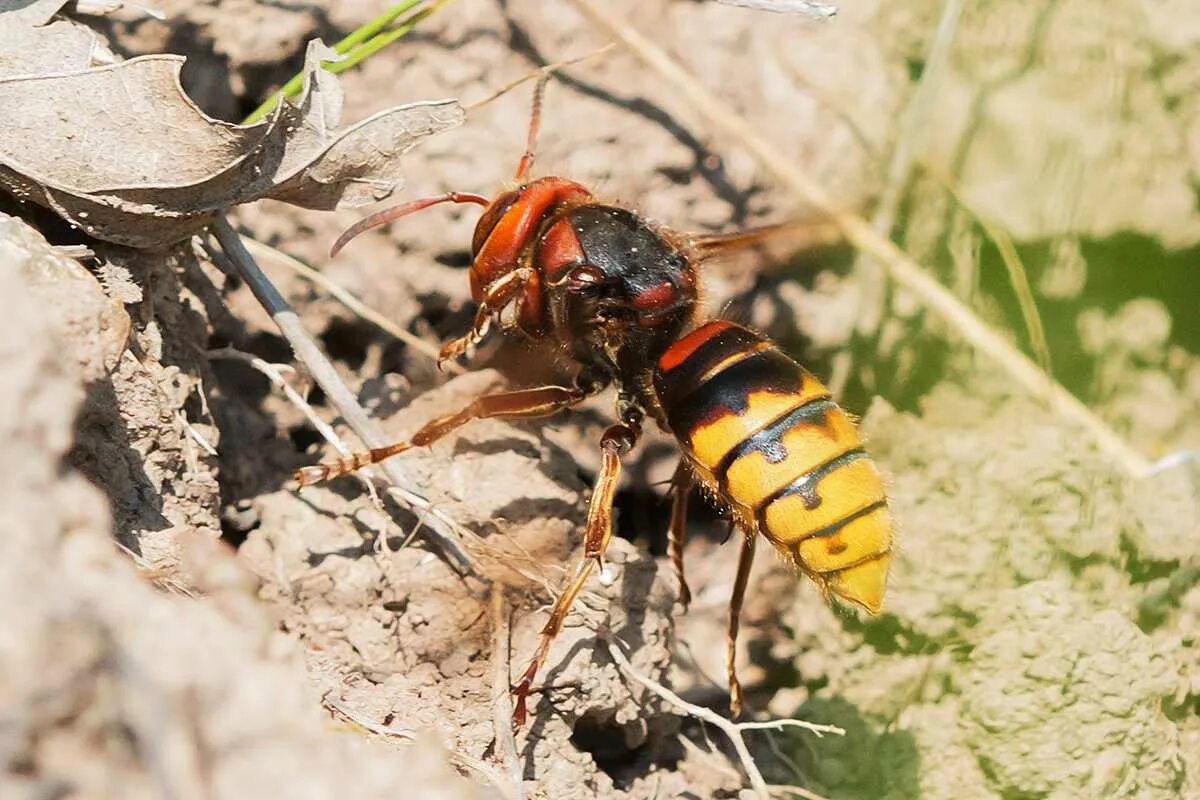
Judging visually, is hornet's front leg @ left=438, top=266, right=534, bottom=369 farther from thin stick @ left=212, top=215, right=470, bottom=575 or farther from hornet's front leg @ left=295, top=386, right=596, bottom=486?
thin stick @ left=212, top=215, right=470, bottom=575

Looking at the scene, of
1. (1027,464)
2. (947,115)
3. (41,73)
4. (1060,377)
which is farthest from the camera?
(947,115)

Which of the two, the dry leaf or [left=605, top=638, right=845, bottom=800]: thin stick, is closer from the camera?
the dry leaf

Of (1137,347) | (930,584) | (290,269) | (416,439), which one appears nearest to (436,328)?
(290,269)

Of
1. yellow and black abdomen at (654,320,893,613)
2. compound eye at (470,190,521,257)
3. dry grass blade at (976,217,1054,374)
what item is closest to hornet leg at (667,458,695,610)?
yellow and black abdomen at (654,320,893,613)

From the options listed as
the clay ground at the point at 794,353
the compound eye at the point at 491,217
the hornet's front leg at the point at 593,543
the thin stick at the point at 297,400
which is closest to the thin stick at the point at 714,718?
the clay ground at the point at 794,353

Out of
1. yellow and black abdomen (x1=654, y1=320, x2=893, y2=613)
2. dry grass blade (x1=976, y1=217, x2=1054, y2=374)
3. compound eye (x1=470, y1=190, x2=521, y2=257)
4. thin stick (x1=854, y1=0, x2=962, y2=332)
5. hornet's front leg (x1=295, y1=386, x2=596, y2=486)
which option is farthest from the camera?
thin stick (x1=854, y1=0, x2=962, y2=332)

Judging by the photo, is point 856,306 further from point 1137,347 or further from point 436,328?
point 436,328
